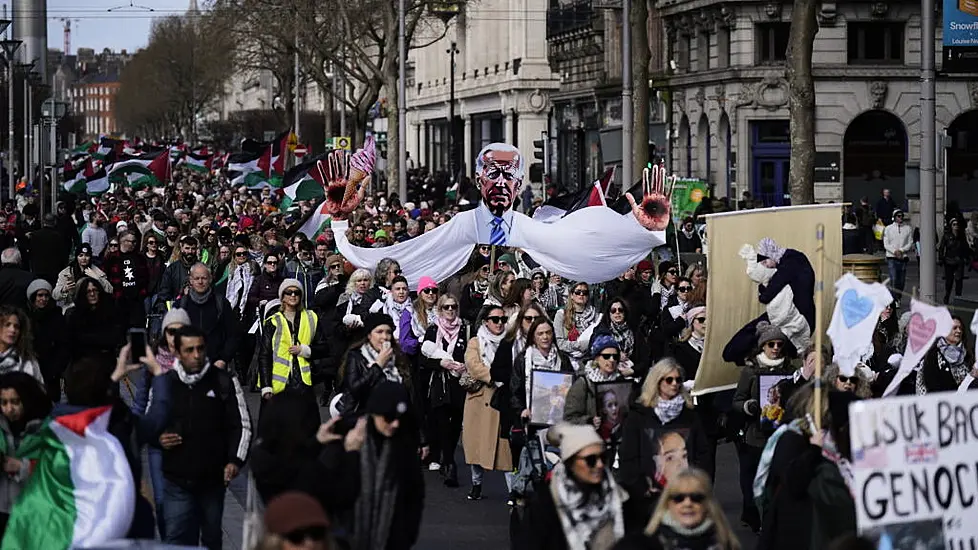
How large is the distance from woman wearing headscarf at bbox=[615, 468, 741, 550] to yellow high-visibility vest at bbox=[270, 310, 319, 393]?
5861 mm

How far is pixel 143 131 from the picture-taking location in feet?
604

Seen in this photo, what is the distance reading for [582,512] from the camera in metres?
8.08

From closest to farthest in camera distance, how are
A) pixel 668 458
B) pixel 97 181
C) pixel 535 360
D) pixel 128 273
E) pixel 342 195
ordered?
1. pixel 668 458
2. pixel 535 360
3. pixel 128 273
4. pixel 342 195
5. pixel 97 181

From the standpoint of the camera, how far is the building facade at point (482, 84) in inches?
2911

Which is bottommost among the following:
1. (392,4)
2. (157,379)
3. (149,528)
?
(149,528)

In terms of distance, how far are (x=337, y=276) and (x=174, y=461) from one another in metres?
9.45

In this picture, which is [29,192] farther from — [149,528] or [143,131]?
[143,131]

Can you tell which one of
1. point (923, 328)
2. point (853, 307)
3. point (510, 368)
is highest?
point (853, 307)

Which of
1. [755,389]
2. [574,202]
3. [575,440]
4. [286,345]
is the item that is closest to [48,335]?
[286,345]

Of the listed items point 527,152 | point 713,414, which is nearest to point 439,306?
point 713,414

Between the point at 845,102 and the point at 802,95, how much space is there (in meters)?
20.7

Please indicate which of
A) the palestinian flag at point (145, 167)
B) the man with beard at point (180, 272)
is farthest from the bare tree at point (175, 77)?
the man with beard at point (180, 272)

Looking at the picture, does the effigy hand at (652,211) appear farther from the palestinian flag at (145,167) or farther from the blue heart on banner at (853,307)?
the palestinian flag at (145,167)

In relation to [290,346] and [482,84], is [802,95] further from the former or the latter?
[482,84]
